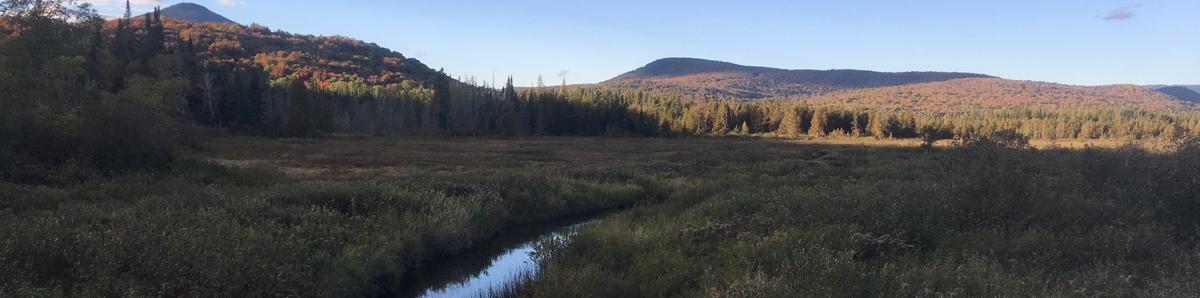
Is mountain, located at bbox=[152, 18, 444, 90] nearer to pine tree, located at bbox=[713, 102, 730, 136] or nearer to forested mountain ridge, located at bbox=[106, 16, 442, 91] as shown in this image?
forested mountain ridge, located at bbox=[106, 16, 442, 91]

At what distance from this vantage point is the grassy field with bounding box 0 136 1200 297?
28.6 ft

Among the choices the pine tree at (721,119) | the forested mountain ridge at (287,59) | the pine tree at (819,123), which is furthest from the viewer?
the forested mountain ridge at (287,59)

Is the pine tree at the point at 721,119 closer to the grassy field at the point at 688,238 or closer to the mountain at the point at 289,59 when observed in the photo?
the mountain at the point at 289,59

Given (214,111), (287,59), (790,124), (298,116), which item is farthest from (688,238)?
(287,59)

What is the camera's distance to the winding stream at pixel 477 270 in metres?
13.0

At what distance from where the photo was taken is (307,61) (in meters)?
173

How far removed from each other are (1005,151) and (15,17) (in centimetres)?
3288

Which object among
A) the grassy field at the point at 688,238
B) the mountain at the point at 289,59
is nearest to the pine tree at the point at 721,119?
the mountain at the point at 289,59

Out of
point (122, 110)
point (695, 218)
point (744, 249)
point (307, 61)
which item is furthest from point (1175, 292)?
point (307, 61)

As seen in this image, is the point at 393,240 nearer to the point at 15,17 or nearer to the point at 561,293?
the point at 561,293

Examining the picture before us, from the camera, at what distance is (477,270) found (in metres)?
14.8

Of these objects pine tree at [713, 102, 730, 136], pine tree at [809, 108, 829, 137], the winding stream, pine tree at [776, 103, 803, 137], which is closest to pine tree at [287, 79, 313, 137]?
the winding stream

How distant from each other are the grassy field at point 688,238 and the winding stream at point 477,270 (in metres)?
0.47

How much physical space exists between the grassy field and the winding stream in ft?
1.54
